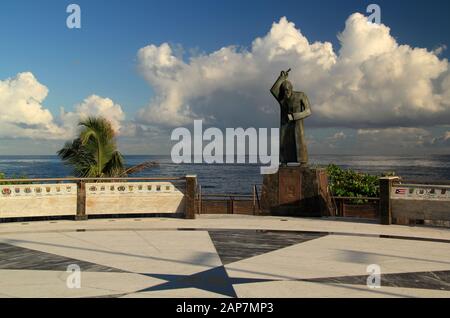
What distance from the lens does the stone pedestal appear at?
44.1 feet

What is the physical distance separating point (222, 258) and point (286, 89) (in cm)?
735

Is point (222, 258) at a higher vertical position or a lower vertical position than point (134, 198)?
lower

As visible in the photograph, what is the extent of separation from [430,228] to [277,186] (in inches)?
171

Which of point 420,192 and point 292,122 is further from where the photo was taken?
point 292,122

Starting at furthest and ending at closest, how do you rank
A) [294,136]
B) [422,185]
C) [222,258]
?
1. [294,136]
2. [422,185]
3. [222,258]

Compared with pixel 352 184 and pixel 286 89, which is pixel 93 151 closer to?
pixel 286 89

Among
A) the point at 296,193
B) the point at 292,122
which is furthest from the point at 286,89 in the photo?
the point at 296,193

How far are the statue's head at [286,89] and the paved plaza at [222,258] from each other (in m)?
3.95

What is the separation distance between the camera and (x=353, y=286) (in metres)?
6.13

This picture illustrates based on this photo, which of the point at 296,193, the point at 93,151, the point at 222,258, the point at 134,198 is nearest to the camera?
the point at 222,258

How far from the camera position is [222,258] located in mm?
7945

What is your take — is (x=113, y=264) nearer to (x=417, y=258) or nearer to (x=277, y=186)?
(x=417, y=258)
